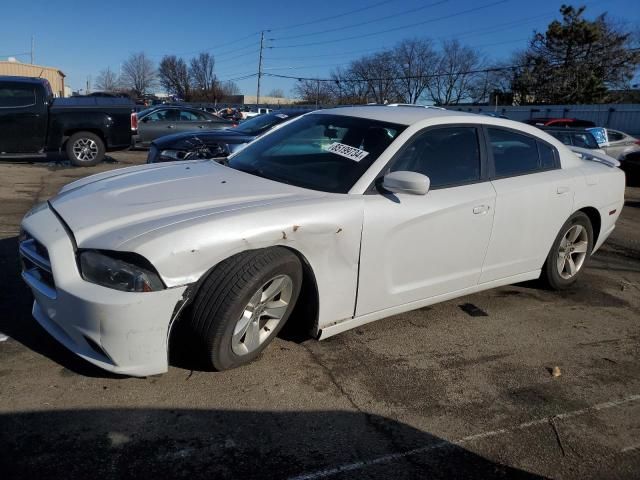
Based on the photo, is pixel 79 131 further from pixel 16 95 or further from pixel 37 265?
pixel 37 265

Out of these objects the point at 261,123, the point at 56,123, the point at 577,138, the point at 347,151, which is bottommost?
the point at 56,123

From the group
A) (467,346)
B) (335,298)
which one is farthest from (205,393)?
(467,346)

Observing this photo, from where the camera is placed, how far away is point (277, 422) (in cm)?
279

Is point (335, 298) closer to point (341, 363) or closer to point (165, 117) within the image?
point (341, 363)

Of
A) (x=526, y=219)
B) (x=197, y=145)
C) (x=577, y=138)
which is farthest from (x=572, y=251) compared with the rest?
(x=577, y=138)

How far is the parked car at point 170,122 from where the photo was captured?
17000mm

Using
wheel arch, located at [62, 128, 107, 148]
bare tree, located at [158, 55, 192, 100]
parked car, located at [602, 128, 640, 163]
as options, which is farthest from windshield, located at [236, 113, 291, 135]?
bare tree, located at [158, 55, 192, 100]

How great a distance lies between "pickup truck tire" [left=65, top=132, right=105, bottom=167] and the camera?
1258 centimetres

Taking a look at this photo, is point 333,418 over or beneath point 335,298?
beneath

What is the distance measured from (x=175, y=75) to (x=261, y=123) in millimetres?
92981

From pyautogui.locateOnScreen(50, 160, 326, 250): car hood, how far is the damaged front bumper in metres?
0.18

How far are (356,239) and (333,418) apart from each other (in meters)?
1.04

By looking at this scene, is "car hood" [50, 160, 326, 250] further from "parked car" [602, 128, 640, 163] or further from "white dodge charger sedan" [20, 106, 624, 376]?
"parked car" [602, 128, 640, 163]

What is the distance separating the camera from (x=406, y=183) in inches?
133
